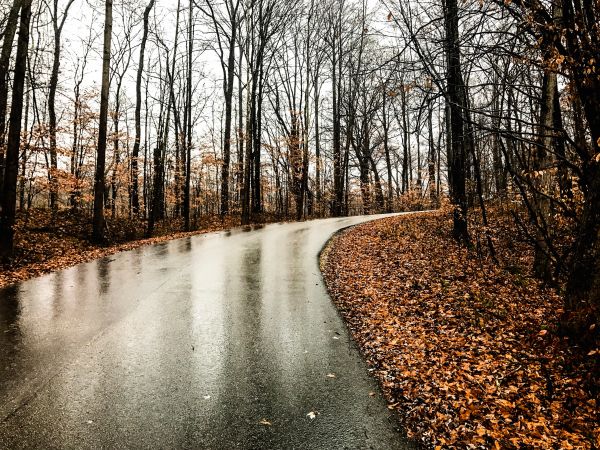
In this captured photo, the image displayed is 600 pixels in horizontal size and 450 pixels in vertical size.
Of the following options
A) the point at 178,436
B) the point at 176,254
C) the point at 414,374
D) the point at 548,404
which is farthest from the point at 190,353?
the point at 176,254

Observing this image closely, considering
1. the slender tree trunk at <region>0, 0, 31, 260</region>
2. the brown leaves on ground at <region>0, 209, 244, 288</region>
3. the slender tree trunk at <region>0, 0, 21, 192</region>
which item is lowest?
the brown leaves on ground at <region>0, 209, 244, 288</region>

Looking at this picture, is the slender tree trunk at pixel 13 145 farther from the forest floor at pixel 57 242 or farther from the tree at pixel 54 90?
the tree at pixel 54 90

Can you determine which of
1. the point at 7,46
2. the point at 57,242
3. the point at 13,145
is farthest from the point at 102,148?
the point at 7,46

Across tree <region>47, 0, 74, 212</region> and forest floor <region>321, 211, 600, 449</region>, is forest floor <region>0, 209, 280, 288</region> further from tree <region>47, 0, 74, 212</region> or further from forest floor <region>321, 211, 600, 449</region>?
forest floor <region>321, 211, 600, 449</region>

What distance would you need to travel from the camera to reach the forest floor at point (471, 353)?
3.58 m

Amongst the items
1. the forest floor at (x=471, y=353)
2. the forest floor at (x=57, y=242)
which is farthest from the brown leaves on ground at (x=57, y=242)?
the forest floor at (x=471, y=353)

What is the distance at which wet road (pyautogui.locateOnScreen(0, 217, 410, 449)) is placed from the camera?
3373 millimetres

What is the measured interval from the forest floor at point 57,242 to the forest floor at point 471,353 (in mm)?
7866

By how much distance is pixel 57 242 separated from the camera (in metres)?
13.2

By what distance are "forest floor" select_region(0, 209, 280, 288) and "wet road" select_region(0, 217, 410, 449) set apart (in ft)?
6.58

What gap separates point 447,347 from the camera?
5387 mm

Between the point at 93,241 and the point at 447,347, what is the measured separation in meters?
13.8

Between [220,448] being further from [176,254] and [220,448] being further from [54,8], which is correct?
[54,8]

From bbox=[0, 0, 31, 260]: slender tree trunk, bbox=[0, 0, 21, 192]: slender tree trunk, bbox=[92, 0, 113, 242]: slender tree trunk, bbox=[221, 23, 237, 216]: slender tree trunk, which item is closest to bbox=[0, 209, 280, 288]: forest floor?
bbox=[92, 0, 113, 242]: slender tree trunk
